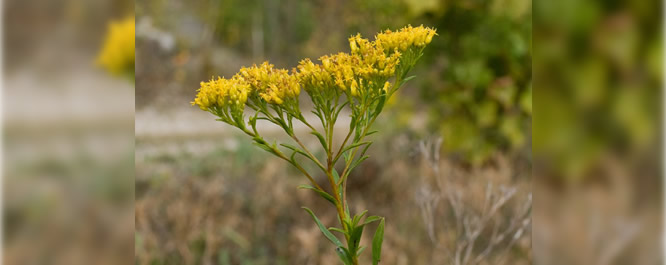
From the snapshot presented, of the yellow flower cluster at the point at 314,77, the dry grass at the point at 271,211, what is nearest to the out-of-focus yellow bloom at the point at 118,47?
the yellow flower cluster at the point at 314,77

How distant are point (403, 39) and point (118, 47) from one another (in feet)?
0.76

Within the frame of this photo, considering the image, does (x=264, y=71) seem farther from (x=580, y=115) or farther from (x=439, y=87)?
(x=439, y=87)

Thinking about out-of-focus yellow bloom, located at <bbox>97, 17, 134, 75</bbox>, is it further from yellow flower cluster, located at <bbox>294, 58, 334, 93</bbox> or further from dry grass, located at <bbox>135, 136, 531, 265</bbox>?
dry grass, located at <bbox>135, 136, 531, 265</bbox>

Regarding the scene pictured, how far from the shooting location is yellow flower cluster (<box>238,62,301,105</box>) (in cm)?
45

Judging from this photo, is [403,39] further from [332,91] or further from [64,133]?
[64,133]

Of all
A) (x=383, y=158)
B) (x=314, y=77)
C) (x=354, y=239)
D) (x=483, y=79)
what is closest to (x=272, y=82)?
(x=314, y=77)

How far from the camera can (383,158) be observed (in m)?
2.23

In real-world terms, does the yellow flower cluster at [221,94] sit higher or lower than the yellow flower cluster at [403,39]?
lower

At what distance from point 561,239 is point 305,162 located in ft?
5.54

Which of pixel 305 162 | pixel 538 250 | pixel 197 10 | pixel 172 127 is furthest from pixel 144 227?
pixel 197 10

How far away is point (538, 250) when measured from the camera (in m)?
0.56

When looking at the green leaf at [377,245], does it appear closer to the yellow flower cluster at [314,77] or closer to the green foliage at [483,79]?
the yellow flower cluster at [314,77]

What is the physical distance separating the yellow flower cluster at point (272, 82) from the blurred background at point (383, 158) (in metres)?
0.34

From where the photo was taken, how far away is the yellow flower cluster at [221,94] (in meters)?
0.44
